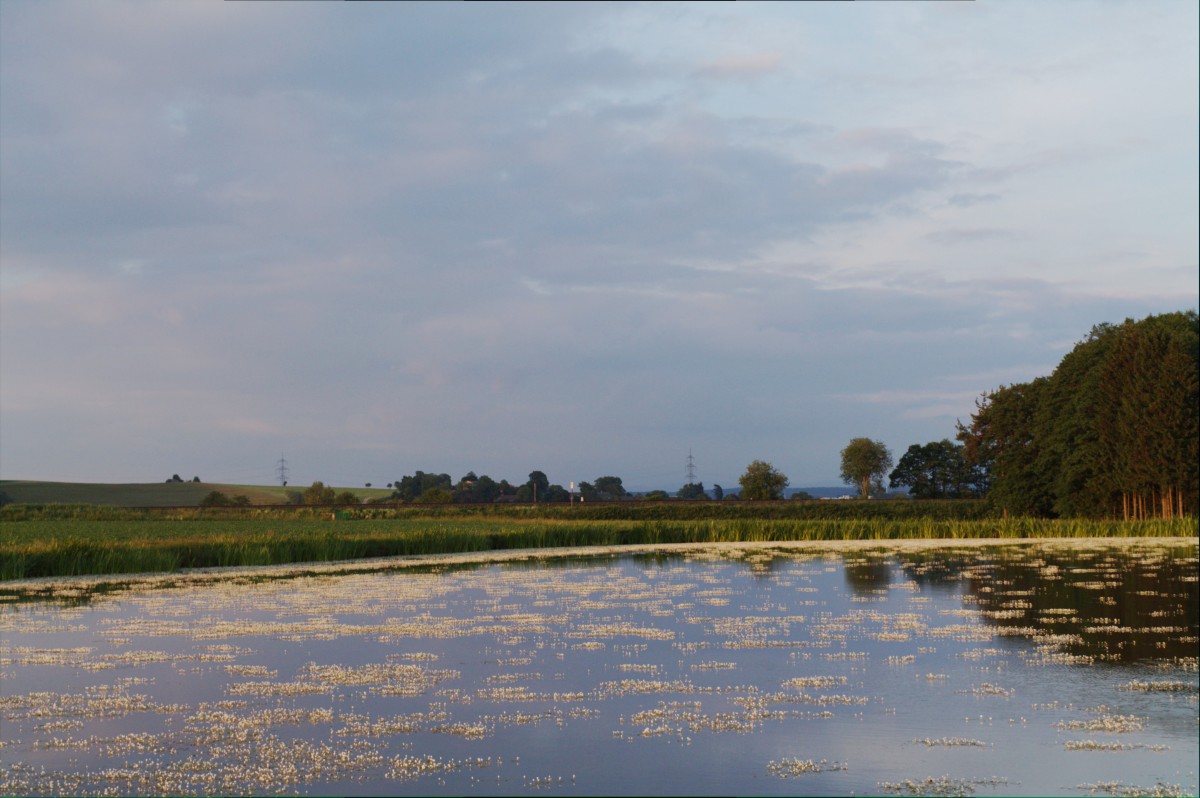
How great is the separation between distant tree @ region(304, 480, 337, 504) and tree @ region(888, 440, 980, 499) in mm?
70145

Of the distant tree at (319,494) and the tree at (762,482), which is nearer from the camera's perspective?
the tree at (762,482)

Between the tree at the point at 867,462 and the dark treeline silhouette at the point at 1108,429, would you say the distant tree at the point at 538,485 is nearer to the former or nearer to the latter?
the tree at the point at 867,462

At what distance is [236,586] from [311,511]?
194 ft

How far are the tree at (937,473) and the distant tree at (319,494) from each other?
2762 inches

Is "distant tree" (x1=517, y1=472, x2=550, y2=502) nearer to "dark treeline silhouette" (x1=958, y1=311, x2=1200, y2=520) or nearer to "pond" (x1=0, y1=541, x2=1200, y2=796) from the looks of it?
"dark treeline silhouette" (x1=958, y1=311, x2=1200, y2=520)

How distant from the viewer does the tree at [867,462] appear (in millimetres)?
120938

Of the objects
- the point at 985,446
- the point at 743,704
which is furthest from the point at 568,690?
the point at 985,446

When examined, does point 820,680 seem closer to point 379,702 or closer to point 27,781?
point 379,702

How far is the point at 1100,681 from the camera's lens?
1221cm

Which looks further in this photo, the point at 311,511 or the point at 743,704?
the point at 311,511

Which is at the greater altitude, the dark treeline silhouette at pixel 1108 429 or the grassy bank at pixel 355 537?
the dark treeline silhouette at pixel 1108 429

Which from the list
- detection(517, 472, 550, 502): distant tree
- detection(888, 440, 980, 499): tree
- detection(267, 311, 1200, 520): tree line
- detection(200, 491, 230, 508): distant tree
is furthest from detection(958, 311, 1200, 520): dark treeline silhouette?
detection(200, 491, 230, 508): distant tree

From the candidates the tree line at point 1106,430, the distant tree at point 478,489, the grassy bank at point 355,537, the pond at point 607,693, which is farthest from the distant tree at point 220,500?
the pond at point 607,693

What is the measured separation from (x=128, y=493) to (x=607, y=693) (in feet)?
467
